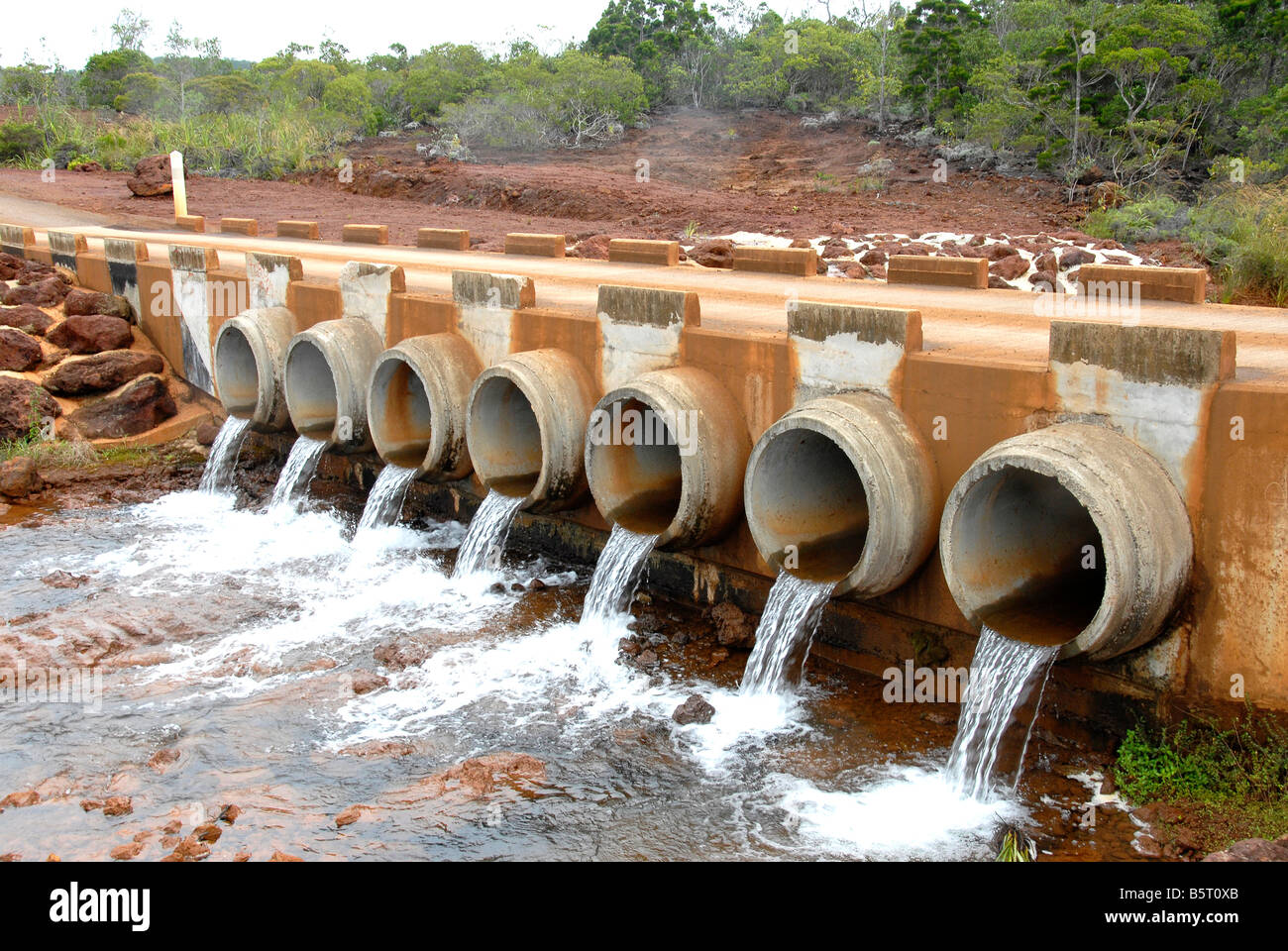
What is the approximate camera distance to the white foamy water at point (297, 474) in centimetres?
1317

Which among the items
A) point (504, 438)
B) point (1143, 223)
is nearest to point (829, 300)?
point (504, 438)

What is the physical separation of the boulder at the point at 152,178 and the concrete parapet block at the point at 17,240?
8773 millimetres

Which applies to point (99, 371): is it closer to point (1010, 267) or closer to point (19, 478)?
point (19, 478)

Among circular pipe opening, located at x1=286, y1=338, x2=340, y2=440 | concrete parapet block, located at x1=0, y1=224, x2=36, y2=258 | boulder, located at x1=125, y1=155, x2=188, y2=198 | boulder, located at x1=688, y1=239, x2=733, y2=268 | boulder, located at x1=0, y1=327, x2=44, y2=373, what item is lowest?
circular pipe opening, located at x1=286, y1=338, x2=340, y2=440

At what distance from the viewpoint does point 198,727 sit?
26.8ft

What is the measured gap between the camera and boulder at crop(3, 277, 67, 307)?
16.6m

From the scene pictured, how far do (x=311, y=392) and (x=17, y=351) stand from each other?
4.27 meters

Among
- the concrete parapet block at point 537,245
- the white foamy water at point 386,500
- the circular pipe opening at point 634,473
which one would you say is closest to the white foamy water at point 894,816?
the circular pipe opening at point 634,473

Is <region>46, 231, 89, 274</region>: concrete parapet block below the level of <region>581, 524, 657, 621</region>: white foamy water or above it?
above

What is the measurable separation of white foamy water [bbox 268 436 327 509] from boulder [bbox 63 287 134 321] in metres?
5.12

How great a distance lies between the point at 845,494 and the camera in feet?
31.0

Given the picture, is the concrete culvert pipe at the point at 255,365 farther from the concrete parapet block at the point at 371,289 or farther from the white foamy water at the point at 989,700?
the white foamy water at the point at 989,700

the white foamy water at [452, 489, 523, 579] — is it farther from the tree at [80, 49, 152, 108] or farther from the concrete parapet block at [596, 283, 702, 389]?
the tree at [80, 49, 152, 108]

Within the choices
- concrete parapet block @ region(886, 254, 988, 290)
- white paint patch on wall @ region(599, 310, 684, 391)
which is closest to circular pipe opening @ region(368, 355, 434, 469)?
white paint patch on wall @ region(599, 310, 684, 391)
